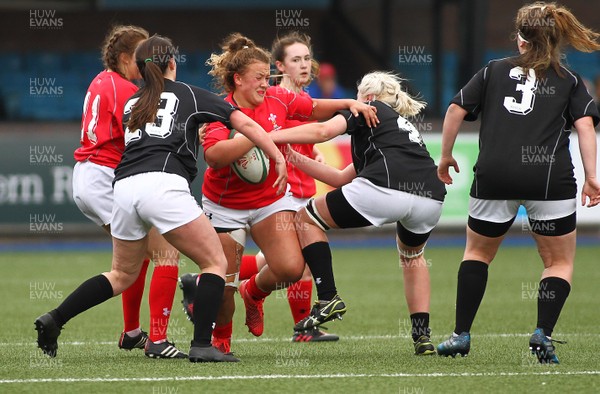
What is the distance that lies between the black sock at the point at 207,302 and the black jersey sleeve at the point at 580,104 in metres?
2.19

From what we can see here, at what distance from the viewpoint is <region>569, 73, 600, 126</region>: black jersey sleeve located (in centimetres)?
632

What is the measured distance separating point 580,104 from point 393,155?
3.61ft

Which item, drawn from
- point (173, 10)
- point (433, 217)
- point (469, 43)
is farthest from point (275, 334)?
point (173, 10)

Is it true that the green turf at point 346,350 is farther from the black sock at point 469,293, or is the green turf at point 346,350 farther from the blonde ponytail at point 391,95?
the blonde ponytail at point 391,95

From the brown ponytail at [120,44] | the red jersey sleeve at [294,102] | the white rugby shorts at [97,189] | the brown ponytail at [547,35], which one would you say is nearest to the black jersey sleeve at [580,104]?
the brown ponytail at [547,35]

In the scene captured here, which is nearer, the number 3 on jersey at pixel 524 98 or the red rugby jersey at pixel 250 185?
the number 3 on jersey at pixel 524 98

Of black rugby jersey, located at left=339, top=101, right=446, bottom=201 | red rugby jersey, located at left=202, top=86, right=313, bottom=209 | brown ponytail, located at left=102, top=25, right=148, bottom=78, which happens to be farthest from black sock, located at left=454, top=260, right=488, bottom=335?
brown ponytail, located at left=102, top=25, right=148, bottom=78

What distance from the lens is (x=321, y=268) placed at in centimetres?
671

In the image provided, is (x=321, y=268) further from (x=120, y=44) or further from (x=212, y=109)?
(x=120, y=44)

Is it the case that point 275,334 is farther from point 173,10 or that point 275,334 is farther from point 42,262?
point 173,10

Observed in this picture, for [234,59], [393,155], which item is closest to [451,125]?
[393,155]

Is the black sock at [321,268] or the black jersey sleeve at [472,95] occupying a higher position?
the black jersey sleeve at [472,95]

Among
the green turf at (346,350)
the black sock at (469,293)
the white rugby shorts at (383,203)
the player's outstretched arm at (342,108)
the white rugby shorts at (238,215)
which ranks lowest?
the green turf at (346,350)

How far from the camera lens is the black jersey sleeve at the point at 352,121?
260 inches
